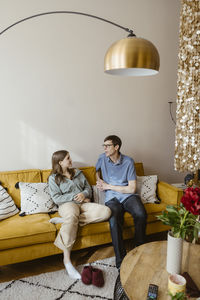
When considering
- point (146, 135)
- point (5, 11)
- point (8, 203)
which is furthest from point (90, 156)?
point (5, 11)

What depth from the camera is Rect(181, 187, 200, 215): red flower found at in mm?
1277

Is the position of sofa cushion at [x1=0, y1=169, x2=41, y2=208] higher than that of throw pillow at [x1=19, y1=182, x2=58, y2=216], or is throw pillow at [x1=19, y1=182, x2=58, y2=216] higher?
sofa cushion at [x1=0, y1=169, x2=41, y2=208]

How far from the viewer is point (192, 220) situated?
4.68 ft

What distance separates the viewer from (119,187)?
2.55m

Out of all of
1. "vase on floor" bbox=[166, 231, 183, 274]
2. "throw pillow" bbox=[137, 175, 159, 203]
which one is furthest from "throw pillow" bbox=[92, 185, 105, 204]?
"vase on floor" bbox=[166, 231, 183, 274]

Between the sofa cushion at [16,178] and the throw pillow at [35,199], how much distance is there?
88 millimetres

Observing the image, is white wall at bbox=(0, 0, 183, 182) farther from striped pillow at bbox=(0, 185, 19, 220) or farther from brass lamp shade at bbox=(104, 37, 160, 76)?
brass lamp shade at bbox=(104, 37, 160, 76)

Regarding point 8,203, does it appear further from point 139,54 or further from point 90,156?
point 139,54

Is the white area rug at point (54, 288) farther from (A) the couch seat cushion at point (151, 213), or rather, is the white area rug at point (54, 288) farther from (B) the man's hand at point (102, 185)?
(B) the man's hand at point (102, 185)

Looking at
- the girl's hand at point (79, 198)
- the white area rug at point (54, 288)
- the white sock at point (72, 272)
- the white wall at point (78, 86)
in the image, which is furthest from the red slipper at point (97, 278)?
the white wall at point (78, 86)

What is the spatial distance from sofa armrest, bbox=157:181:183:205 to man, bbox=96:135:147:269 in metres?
0.40

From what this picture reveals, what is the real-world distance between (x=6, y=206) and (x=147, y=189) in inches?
59.3

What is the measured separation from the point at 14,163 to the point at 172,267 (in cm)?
199

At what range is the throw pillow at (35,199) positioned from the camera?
2.39 meters
